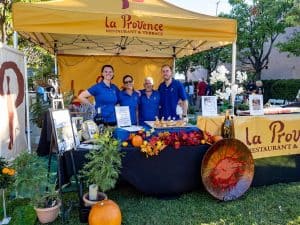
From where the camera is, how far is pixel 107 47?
7.39 m

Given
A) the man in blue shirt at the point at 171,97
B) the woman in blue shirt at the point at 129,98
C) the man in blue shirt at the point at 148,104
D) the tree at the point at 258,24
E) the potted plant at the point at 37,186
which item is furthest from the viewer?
the tree at the point at 258,24

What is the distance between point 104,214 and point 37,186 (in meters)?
0.66

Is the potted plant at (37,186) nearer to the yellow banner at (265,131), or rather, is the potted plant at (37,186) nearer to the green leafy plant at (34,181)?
the green leafy plant at (34,181)

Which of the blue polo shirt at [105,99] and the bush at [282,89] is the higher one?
the bush at [282,89]

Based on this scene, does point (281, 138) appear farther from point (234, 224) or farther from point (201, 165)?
point (234, 224)

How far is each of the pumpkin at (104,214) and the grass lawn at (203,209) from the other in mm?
231

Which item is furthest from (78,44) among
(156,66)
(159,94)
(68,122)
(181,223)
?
(181,223)

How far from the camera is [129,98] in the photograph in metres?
4.27

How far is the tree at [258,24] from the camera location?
16.6 metres

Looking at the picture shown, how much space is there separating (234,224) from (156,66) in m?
6.14

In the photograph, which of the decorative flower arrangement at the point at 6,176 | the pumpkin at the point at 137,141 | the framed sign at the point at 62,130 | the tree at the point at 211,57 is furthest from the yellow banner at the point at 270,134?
the tree at the point at 211,57

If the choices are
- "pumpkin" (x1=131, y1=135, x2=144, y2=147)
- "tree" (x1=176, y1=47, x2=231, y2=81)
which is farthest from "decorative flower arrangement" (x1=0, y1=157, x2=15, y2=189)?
"tree" (x1=176, y1=47, x2=231, y2=81)

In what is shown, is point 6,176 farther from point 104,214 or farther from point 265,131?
point 265,131

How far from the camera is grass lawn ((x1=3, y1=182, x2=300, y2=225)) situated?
9.84 ft
